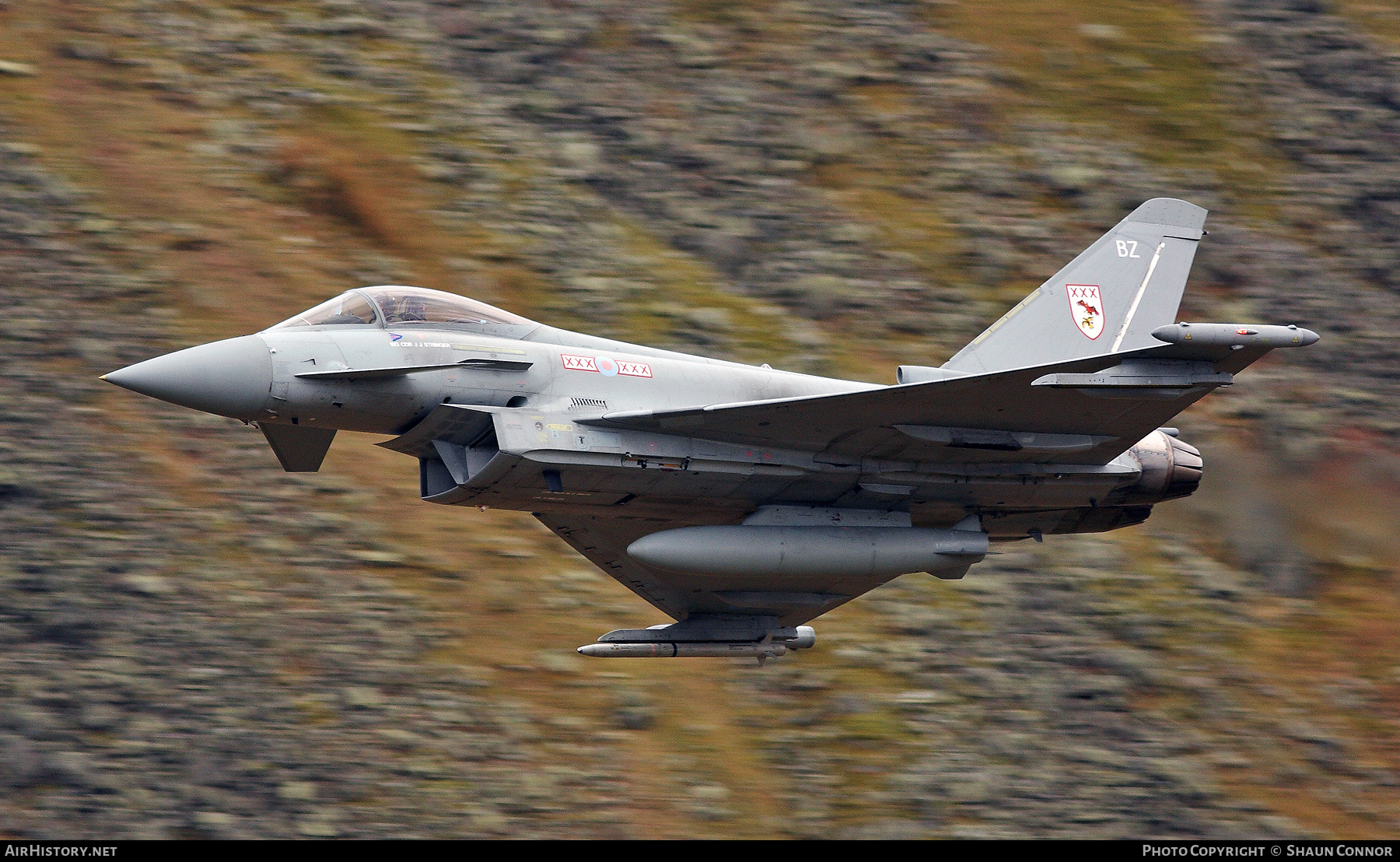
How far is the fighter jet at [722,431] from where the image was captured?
1373cm

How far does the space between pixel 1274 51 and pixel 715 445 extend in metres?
25.6

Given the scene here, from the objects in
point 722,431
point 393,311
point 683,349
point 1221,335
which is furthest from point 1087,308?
point 683,349

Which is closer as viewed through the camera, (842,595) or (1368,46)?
(842,595)

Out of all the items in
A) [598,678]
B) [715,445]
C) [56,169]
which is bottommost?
[598,678]

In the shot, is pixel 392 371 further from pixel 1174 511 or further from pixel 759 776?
pixel 1174 511

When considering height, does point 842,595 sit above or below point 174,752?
above

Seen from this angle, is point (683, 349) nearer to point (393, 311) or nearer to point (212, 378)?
point (393, 311)

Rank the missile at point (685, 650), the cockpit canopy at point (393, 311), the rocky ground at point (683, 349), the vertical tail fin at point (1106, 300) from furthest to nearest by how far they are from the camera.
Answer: the rocky ground at point (683, 349)
the vertical tail fin at point (1106, 300)
the missile at point (685, 650)
the cockpit canopy at point (393, 311)

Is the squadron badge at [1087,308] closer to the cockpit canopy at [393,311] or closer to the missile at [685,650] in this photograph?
the missile at [685,650]

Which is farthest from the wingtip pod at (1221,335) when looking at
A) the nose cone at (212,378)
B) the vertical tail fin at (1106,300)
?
the nose cone at (212,378)

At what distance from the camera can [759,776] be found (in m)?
21.6

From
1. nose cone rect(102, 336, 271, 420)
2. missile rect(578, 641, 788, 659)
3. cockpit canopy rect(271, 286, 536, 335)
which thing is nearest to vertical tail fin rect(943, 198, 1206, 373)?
missile rect(578, 641, 788, 659)

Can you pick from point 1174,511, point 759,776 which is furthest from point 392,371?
point 1174,511

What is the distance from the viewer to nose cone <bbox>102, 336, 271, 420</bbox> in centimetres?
1308
